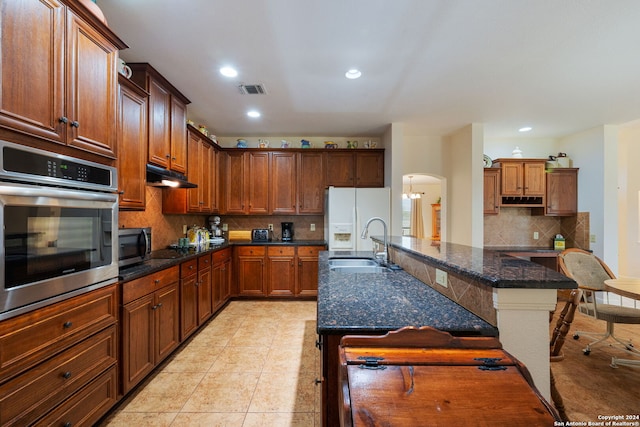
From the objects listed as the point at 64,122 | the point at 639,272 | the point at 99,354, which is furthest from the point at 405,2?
the point at 639,272

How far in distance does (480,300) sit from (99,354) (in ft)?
6.72

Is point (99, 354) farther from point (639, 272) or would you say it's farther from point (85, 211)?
point (639, 272)

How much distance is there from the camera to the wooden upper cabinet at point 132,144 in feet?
6.64

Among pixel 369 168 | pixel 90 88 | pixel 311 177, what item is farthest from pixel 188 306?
pixel 369 168

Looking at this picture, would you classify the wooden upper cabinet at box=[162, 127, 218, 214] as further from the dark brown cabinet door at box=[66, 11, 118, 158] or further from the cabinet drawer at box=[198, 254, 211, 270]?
the dark brown cabinet door at box=[66, 11, 118, 158]

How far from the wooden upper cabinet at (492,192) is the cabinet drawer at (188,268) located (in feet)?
14.1

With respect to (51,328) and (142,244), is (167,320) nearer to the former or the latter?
(142,244)

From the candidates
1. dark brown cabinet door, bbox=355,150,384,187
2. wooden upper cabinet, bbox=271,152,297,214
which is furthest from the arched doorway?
wooden upper cabinet, bbox=271,152,297,214

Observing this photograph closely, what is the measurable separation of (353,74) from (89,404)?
10.1 ft

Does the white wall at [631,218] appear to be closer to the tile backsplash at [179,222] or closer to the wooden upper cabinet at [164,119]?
the tile backsplash at [179,222]

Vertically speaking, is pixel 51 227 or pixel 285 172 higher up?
pixel 285 172

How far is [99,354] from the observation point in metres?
1.56

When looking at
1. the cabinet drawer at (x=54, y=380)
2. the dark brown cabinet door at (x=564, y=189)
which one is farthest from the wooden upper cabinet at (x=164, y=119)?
the dark brown cabinet door at (x=564, y=189)

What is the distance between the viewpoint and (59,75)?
1.36 metres
